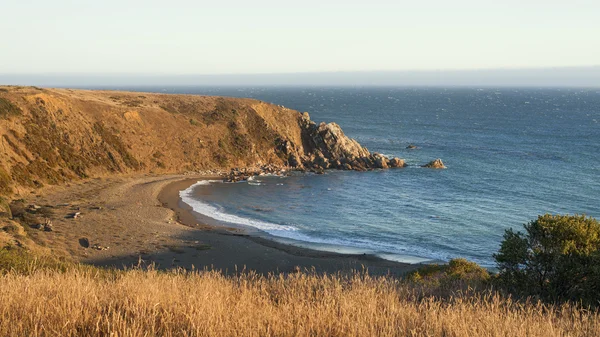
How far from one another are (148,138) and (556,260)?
58.2 meters

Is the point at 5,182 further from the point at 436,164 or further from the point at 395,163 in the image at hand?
the point at 436,164

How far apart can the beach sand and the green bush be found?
1162cm

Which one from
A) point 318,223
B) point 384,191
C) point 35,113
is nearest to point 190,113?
point 35,113

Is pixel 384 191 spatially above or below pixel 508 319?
below

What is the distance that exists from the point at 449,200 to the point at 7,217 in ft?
127

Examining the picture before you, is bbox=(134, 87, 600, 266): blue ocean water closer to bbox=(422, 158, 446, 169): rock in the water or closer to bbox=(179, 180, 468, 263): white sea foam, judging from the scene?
bbox=(179, 180, 468, 263): white sea foam

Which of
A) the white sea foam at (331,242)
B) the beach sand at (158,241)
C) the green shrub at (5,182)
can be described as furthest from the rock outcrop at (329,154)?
the green shrub at (5,182)

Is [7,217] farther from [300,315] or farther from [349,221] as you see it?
[300,315]

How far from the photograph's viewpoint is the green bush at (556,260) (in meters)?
13.3

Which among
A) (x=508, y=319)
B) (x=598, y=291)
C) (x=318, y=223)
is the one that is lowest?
(x=318, y=223)

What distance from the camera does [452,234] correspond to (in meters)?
39.0

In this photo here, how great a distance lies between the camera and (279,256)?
32.6 metres

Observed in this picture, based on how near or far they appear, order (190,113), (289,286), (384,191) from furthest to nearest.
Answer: (190,113), (384,191), (289,286)

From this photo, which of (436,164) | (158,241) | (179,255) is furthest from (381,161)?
(179,255)
